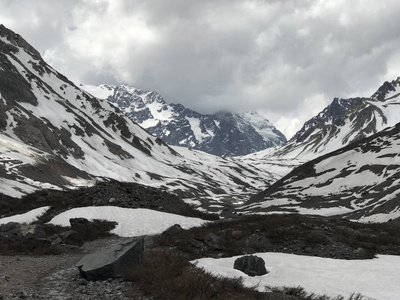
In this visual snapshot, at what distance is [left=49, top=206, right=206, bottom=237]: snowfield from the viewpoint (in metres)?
32.9

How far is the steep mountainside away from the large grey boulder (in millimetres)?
65305

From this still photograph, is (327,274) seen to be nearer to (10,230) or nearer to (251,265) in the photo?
(251,265)

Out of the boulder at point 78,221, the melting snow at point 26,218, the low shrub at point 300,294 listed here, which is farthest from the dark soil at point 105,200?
the low shrub at point 300,294

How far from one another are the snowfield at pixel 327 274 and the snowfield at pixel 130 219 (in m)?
14.6

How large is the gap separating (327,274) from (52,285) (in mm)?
12399

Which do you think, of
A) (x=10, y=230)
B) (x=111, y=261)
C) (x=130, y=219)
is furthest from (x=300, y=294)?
(x=130, y=219)

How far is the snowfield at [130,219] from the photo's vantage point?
32.9m

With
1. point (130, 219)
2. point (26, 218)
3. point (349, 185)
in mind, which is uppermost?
point (349, 185)

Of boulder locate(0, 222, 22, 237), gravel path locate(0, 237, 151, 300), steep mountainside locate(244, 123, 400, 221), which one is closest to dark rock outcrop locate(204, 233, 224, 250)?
gravel path locate(0, 237, 151, 300)

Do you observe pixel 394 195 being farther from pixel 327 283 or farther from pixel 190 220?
pixel 327 283

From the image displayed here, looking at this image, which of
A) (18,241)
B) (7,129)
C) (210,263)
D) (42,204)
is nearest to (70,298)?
(210,263)

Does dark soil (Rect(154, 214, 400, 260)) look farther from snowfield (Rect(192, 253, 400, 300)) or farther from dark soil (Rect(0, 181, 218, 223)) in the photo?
dark soil (Rect(0, 181, 218, 223))

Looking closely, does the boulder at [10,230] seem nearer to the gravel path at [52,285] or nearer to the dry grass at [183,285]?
the gravel path at [52,285]

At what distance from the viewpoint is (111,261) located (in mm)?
13422
